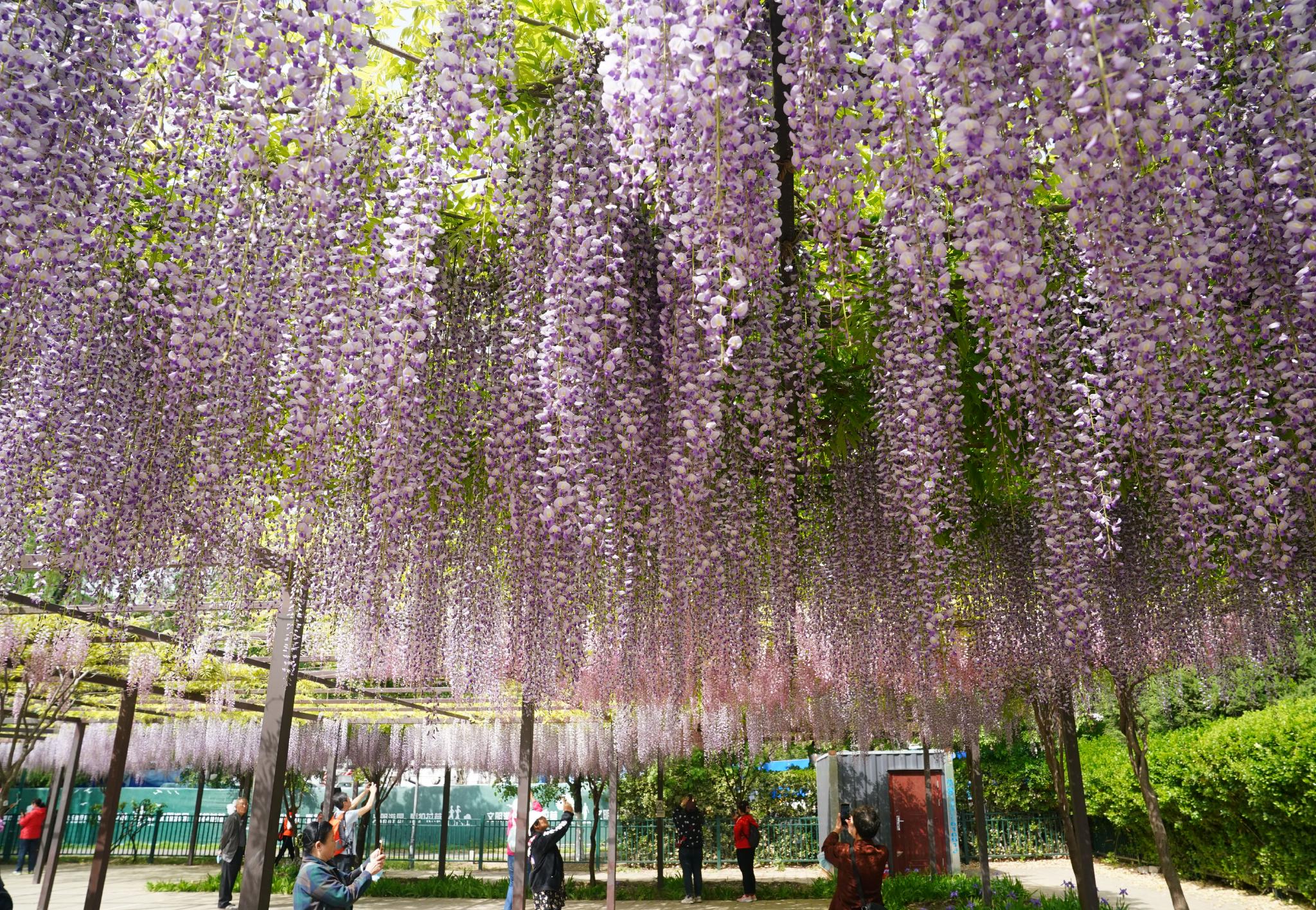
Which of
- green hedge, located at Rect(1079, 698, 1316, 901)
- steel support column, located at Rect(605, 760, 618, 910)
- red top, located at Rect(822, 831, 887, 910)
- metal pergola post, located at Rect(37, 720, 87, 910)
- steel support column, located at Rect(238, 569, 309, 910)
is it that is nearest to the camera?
steel support column, located at Rect(238, 569, 309, 910)

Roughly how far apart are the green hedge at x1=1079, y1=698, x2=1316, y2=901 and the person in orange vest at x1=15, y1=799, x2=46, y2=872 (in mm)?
18836

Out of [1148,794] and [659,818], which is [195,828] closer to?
[659,818]

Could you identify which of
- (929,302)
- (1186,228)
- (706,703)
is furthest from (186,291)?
(706,703)

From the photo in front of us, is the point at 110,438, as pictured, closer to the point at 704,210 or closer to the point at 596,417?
the point at 596,417

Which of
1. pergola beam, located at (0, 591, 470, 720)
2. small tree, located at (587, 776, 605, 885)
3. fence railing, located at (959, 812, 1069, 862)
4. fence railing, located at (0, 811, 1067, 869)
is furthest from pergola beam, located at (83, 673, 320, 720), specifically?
fence railing, located at (959, 812, 1069, 862)

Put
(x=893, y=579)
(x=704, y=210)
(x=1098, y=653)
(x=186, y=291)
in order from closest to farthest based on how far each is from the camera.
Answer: (x=704, y=210), (x=186, y=291), (x=893, y=579), (x=1098, y=653)

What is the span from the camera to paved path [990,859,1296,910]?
35.2 feet

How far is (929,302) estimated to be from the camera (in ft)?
9.21

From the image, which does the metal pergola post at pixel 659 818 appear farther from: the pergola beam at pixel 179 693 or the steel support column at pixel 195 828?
the steel support column at pixel 195 828

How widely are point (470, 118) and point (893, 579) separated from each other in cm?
434

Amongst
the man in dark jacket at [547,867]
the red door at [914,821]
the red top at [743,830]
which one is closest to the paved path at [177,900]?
the red top at [743,830]

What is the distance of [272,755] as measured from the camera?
5391 mm

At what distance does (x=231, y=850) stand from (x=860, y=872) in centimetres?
943

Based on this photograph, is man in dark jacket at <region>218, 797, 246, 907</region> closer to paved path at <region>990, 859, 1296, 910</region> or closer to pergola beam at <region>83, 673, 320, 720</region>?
pergola beam at <region>83, 673, 320, 720</region>
